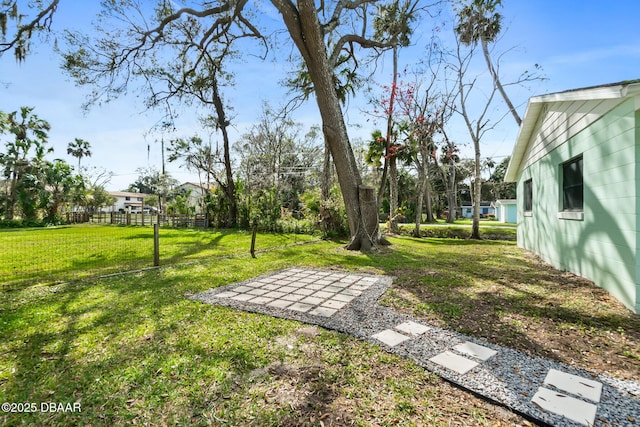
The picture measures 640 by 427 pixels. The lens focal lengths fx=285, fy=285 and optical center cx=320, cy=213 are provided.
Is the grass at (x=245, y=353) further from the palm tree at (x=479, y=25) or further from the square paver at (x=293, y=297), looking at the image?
the palm tree at (x=479, y=25)

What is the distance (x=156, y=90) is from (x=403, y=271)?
10211mm

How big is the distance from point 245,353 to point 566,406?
2301mm

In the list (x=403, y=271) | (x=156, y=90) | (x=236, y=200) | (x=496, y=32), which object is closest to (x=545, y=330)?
(x=403, y=271)

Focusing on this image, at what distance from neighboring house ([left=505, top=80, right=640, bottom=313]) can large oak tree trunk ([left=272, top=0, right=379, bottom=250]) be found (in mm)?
4309

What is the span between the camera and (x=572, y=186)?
556 centimetres

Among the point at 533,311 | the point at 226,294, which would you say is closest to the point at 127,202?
A: the point at 226,294

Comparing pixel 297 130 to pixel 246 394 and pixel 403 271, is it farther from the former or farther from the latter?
pixel 246 394

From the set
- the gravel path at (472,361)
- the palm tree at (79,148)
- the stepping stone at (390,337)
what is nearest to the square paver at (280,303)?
the gravel path at (472,361)

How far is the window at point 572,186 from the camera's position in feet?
17.3

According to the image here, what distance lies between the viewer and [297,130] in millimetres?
20750

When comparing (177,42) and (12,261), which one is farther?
(177,42)

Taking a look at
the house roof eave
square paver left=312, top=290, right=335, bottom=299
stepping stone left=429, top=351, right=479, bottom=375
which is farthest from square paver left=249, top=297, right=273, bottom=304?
the house roof eave

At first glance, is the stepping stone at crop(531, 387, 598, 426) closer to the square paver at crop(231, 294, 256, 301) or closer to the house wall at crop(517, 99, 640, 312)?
the house wall at crop(517, 99, 640, 312)

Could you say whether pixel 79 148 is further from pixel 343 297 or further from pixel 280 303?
pixel 343 297
